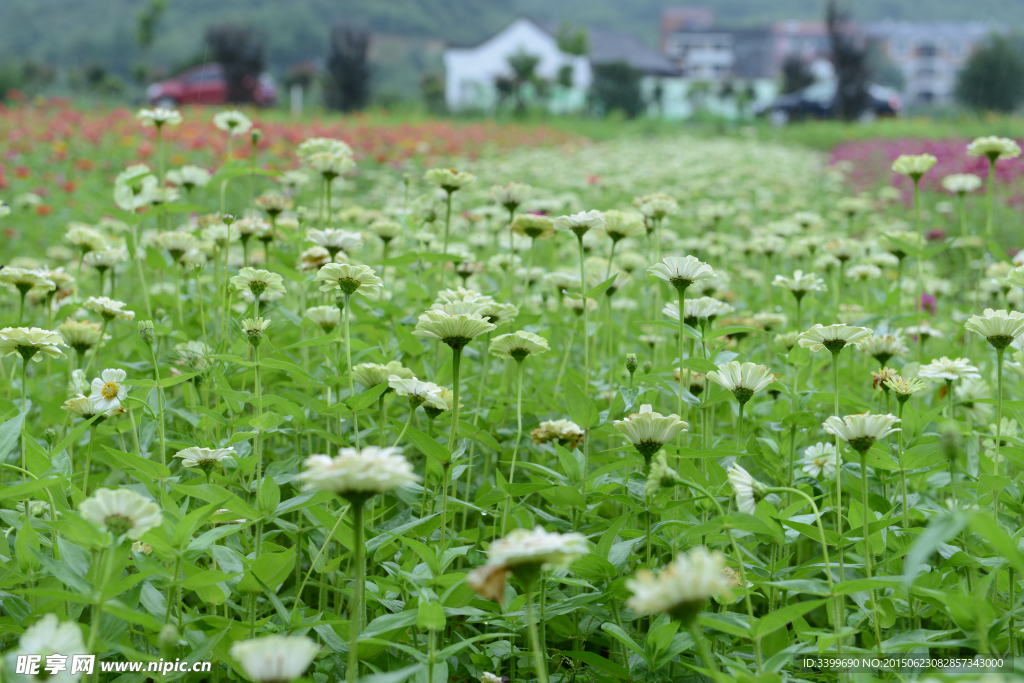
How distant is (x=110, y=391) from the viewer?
115 centimetres

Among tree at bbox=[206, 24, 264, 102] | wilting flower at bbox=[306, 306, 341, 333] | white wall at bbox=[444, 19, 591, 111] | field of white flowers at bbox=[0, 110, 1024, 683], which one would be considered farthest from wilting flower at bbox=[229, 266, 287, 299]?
white wall at bbox=[444, 19, 591, 111]

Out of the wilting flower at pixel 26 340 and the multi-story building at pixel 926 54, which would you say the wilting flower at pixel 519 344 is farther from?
the multi-story building at pixel 926 54

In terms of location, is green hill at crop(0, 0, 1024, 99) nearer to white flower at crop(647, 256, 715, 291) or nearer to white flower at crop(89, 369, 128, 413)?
white flower at crop(647, 256, 715, 291)

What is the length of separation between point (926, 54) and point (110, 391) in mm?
81175

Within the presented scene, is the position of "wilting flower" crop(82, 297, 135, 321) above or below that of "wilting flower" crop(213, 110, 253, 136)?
below

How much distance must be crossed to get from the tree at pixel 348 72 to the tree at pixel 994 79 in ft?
55.8

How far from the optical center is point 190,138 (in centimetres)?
686

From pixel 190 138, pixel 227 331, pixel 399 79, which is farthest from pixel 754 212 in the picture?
pixel 399 79

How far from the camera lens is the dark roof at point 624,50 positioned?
45312 millimetres

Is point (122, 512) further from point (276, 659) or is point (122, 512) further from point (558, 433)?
point (558, 433)

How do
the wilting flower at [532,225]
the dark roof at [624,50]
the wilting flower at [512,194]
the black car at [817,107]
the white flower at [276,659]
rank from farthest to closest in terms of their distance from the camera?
the dark roof at [624,50] < the black car at [817,107] < the wilting flower at [512,194] < the wilting flower at [532,225] < the white flower at [276,659]

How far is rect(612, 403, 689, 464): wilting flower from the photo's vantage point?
1.01 metres

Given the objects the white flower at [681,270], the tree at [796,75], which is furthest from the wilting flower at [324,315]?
the tree at [796,75]

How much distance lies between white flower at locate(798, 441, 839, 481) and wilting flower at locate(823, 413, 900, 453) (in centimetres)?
31
